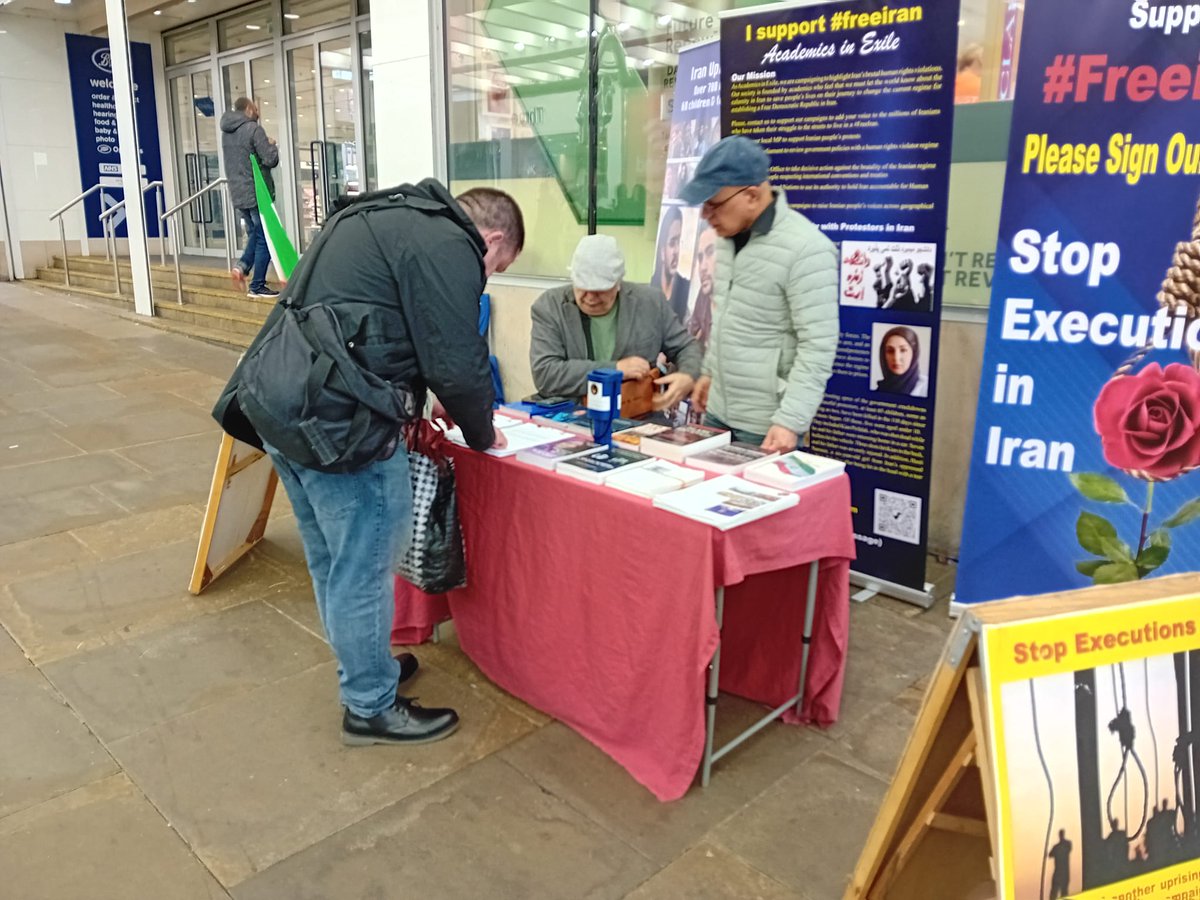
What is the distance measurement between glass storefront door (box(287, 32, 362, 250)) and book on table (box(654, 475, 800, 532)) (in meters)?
8.50

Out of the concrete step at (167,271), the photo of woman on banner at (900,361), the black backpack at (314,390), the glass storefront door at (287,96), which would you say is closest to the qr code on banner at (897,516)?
the photo of woman on banner at (900,361)

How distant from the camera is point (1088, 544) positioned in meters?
2.87

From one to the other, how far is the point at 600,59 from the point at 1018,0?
87.2 inches

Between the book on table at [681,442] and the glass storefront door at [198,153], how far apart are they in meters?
11.1

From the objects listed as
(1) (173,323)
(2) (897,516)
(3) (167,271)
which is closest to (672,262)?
(2) (897,516)

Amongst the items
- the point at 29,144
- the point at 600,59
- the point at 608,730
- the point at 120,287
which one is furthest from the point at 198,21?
the point at 608,730

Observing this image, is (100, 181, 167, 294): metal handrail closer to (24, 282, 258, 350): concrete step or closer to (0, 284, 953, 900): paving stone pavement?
Result: (24, 282, 258, 350): concrete step

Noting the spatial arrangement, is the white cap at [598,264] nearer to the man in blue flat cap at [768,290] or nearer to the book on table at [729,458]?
the man in blue flat cap at [768,290]

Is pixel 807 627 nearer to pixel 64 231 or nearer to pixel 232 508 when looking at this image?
pixel 232 508

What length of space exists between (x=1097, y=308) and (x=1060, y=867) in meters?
2.06

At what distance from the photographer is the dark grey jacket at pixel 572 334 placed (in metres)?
2.96

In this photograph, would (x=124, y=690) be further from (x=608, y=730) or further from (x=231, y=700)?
(x=608, y=730)

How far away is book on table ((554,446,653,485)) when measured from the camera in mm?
2264

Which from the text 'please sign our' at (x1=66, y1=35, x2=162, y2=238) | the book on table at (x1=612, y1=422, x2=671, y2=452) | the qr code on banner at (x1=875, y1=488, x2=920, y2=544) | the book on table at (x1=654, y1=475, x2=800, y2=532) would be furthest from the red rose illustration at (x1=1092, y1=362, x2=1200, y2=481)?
the text 'please sign our' at (x1=66, y1=35, x2=162, y2=238)
